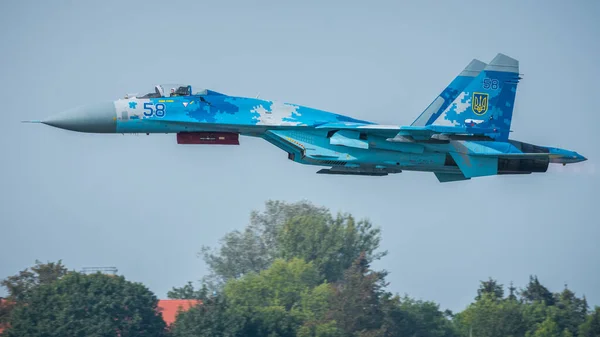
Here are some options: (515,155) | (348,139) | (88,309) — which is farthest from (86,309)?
(515,155)

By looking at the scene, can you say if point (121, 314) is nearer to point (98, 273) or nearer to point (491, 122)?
point (98, 273)

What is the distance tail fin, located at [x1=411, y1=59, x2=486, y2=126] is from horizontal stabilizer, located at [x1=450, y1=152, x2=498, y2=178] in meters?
1.21

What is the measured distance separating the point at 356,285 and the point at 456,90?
12024 mm

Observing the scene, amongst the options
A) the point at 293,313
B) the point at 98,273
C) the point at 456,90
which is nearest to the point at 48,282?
the point at 98,273

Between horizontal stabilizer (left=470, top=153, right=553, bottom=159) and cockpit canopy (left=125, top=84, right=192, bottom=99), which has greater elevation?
cockpit canopy (left=125, top=84, right=192, bottom=99)

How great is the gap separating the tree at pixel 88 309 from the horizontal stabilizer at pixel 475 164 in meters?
13.2

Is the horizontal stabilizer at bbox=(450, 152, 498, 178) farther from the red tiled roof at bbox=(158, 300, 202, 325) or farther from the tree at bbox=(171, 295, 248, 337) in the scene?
the red tiled roof at bbox=(158, 300, 202, 325)

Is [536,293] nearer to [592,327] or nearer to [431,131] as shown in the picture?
[592,327]

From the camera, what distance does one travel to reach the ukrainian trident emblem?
83.7 ft

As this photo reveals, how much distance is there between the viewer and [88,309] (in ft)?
109

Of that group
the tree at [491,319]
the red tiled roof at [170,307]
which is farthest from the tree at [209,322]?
the tree at [491,319]

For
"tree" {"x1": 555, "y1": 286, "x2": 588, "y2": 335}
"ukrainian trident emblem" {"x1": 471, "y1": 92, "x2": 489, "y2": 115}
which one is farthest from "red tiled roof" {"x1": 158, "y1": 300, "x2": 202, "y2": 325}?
"ukrainian trident emblem" {"x1": 471, "y1": 92, "x2": 489, "y2": 115}

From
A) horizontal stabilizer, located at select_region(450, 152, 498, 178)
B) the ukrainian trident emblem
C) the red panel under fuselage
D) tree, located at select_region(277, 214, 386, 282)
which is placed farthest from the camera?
tree, located at select_region(277, 214, 386, 282)

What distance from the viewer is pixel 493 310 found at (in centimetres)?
3669
